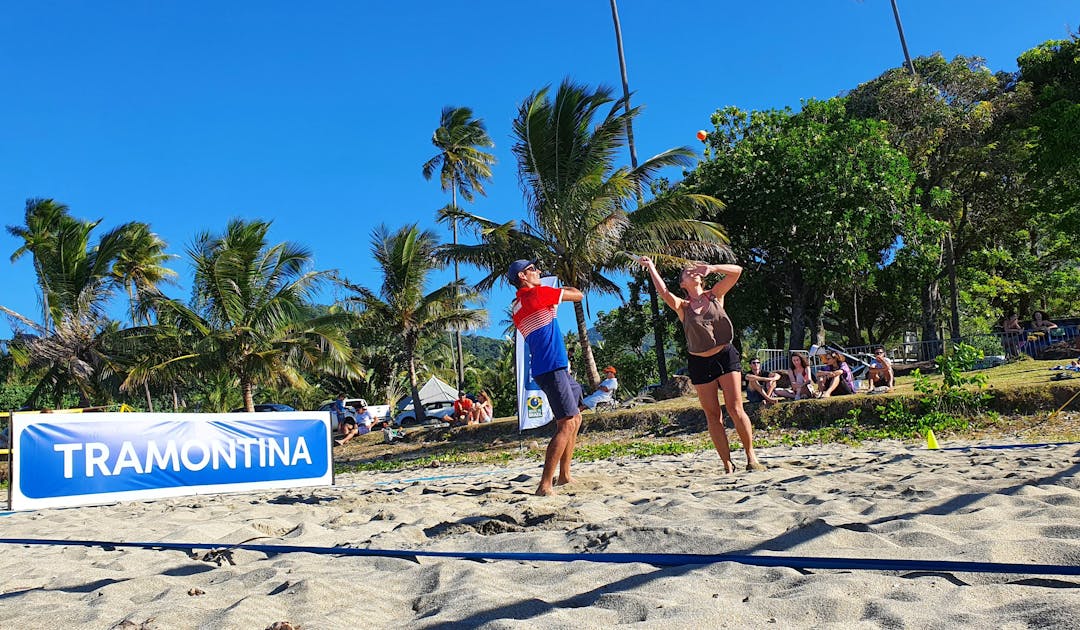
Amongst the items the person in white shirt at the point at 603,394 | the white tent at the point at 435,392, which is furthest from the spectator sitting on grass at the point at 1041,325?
the white tent at the point at 435,392

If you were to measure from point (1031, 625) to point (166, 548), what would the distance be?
3529mm

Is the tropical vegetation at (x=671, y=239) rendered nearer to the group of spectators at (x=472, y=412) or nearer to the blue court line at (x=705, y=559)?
the group of spectators at (x=472, y=412)

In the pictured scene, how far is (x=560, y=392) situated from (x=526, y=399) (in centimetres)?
710

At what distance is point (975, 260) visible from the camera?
2442 cm

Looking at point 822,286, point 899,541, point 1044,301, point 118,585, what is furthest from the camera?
point 1044,301

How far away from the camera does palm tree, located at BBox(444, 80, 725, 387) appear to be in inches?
602

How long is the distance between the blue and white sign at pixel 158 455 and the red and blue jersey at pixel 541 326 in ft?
12.9

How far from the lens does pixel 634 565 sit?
2486mm

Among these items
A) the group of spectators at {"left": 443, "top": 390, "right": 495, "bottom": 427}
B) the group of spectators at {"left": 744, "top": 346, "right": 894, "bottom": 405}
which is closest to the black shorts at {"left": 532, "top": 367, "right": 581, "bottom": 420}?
the group of spectators at {"left": 744, "top": 346, "right": 894, "bottom": 405}

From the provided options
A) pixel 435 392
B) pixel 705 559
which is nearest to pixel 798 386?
pixel 705 559

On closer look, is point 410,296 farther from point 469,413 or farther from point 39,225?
point 39,225

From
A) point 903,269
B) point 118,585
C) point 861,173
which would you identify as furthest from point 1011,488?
point 903,269

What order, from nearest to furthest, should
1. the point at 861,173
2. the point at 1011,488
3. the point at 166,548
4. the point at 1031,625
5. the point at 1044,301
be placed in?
1. the point at 1031,625
2. the point at 1011,488
3. the point at 166,548
4. the point at 861,173
5. the point at 1044,301

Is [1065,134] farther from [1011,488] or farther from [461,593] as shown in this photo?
[461,593]
